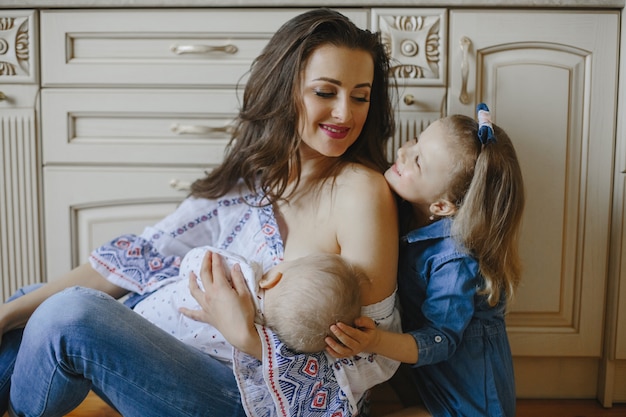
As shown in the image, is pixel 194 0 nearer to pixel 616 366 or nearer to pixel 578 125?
pixel 578 125

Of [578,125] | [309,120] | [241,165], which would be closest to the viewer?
[309,120]

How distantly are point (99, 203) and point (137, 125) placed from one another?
22cm

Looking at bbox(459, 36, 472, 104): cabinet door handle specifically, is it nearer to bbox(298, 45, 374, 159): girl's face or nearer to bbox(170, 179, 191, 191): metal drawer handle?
bbox(298, 45, 374, 159): girl's face

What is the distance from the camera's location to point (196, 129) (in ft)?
5.00

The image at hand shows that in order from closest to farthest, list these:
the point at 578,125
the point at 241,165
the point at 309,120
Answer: the point at 309,120 → the point at 241,165 → the point at 578,125

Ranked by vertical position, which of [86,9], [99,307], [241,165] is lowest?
[99,307]

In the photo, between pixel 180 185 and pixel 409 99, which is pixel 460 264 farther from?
pixel 180 185

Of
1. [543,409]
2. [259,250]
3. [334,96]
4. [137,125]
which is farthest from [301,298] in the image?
[543,409]

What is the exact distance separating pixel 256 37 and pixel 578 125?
0.79 meters

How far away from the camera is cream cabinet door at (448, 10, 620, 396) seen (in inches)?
57.8

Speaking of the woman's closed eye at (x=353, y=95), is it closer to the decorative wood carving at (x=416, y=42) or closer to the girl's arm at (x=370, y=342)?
the decorative wood carving at (x=416, y=42)

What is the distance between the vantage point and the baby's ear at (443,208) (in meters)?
1.22

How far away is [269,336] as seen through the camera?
108 cm

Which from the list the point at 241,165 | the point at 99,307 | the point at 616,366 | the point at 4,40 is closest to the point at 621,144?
the point at 616,366
